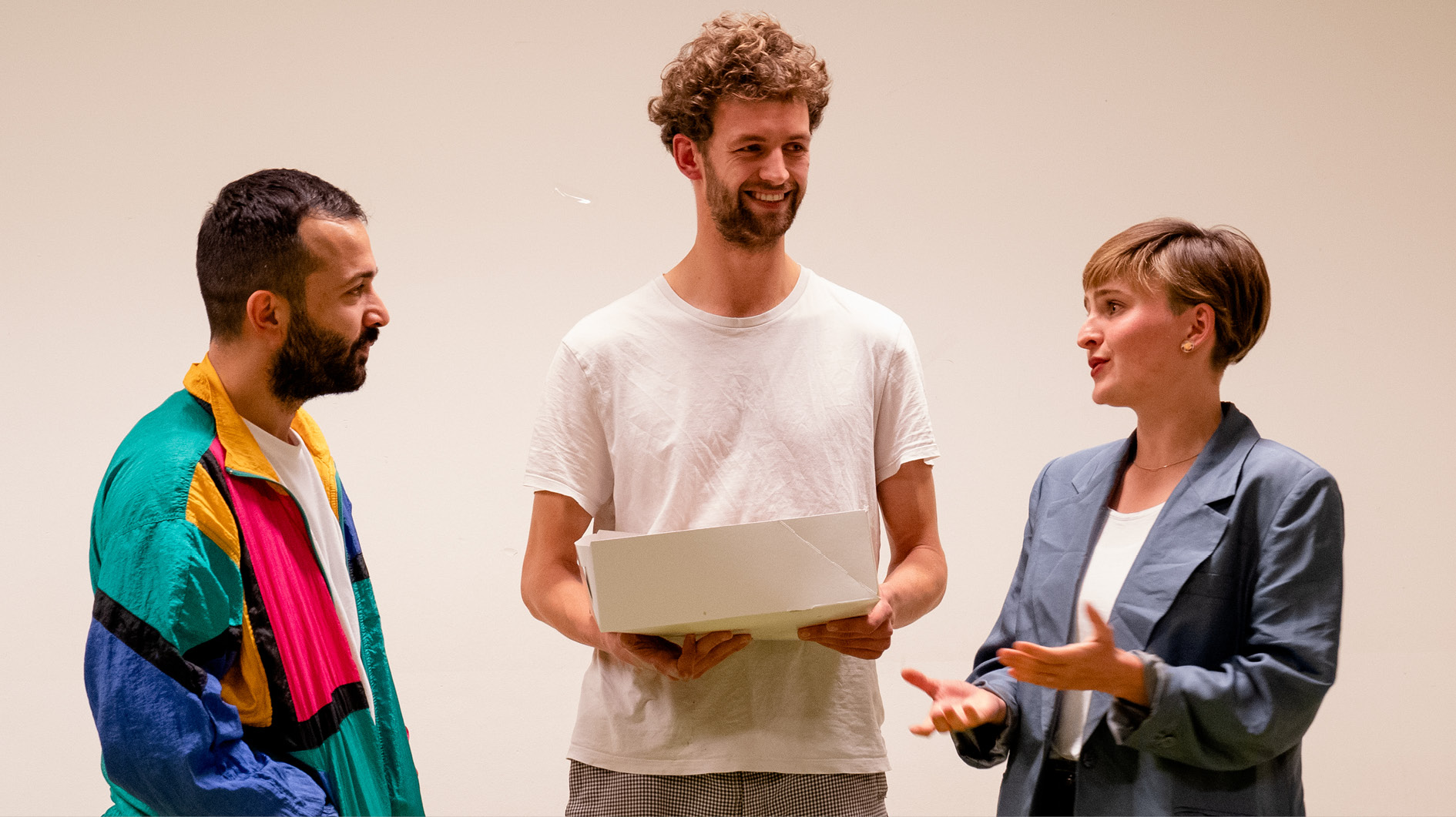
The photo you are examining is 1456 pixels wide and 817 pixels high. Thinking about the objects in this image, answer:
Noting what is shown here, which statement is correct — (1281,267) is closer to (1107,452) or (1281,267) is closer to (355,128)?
(1107,452)

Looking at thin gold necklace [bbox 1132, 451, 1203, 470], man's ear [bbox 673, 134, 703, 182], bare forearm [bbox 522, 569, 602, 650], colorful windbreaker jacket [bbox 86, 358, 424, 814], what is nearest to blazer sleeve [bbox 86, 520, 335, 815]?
colorful windbreaker jacket [bbox 86, 358, 424, 814]

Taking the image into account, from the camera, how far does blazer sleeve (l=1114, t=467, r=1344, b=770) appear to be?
119 cm

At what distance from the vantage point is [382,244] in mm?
2656

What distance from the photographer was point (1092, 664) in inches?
46.9

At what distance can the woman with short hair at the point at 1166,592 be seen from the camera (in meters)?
1.20

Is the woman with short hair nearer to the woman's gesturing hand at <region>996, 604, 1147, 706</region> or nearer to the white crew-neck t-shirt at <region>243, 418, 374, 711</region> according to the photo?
the woman's gesturing hand at <region>996, 604, 1147, 706</region>

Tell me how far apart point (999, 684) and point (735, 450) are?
440 mm

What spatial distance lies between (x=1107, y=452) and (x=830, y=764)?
532mm

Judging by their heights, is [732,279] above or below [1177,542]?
above

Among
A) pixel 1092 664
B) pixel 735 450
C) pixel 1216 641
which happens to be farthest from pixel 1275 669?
pixel 735 450

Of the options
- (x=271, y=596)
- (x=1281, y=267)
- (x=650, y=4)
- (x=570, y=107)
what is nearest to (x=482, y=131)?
(x=570, y=107)

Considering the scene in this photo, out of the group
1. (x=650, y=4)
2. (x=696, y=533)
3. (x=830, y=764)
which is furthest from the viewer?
(x=650, y=4)

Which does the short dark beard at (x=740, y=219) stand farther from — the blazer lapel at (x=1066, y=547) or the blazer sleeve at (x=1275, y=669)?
the blazer sleeve at (x=1275, y=669)

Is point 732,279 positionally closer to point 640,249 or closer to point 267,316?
point 267,316
